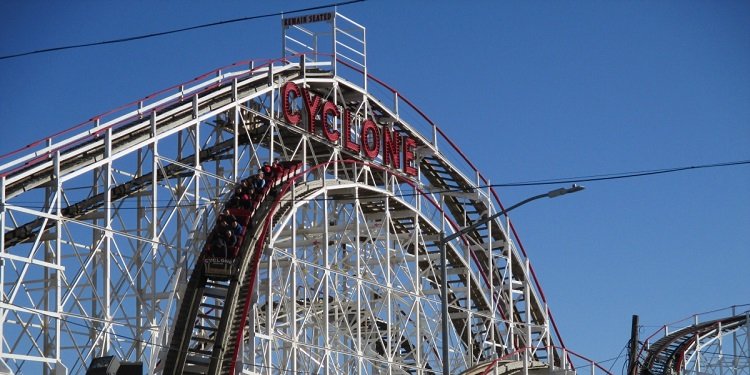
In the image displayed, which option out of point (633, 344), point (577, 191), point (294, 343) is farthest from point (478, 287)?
point (577, 191)

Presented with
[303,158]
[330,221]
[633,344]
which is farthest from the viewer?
[633,344]

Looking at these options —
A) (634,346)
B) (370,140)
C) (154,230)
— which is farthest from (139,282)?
(634,346)

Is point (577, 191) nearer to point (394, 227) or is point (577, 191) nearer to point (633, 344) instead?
point (394, 227)

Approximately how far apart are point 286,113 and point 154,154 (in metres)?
6.31

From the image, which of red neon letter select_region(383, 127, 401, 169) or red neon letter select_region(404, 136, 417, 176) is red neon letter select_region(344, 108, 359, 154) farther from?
red neon letter select_region(404, 136, 417, 176)

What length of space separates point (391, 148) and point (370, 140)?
3.52 feet

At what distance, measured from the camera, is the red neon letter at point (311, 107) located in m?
49.3

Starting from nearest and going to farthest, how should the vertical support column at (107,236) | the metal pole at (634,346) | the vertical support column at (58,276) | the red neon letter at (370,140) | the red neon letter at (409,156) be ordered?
the vertical support column at (58,276)
the vertical support column at (107,236)
the red neon letter at (370,140)
the red neon letter at (409,156)
the metal pole at (634,346)

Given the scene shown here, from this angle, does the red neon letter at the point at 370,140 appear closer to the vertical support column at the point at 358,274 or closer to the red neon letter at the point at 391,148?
the red neon letter at the point at 391,148

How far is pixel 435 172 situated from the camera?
58688 millimetres

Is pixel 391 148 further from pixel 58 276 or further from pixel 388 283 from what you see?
pixel 58 276

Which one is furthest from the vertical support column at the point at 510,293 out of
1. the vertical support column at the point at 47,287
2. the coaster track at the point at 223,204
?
the vertical support column at the point at 47,287

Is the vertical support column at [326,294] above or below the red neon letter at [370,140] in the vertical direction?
below

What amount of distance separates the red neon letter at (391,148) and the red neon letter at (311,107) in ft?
15.0
